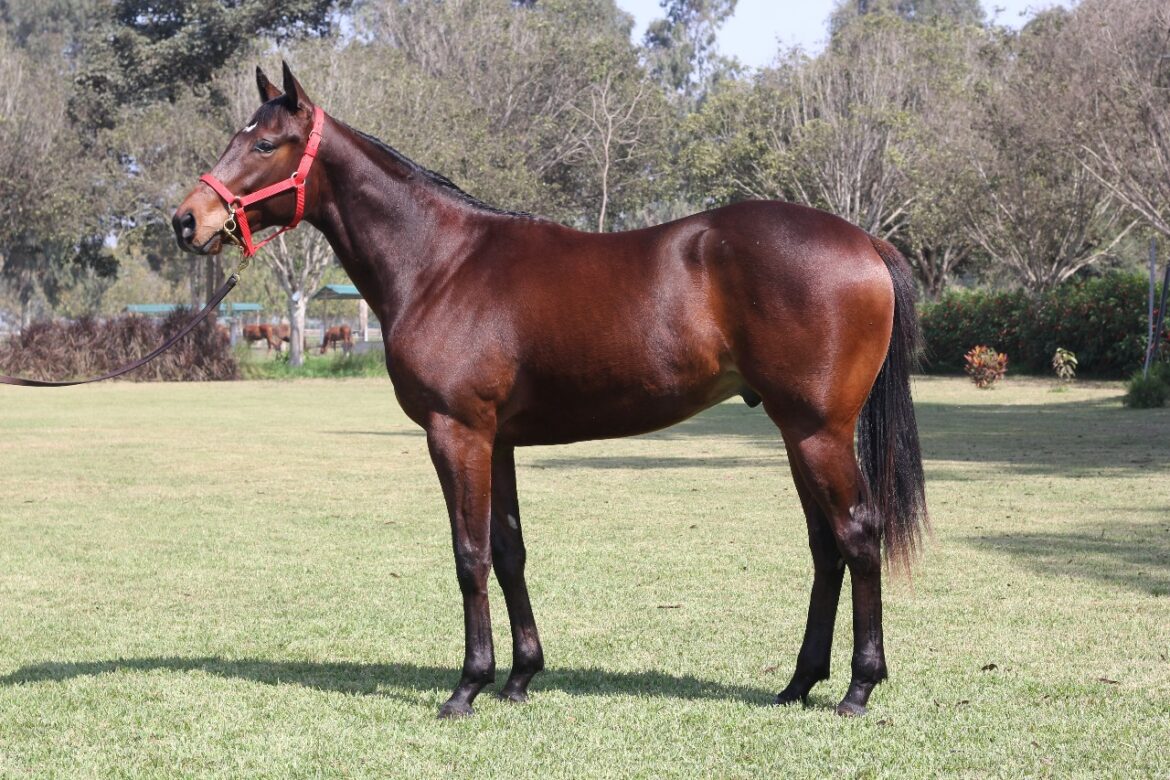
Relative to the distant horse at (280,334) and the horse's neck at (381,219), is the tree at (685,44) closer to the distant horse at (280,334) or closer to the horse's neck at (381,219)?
the distant horse at (280,334)

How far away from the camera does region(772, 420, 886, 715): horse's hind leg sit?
16.8 ft

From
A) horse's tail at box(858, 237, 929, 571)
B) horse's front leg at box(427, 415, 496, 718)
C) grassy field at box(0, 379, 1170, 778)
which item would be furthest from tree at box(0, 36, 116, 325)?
horse's tail at box(858, 237, 929, 571)

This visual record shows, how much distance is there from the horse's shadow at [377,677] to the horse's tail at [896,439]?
36.0 inches

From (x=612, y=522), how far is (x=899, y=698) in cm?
553

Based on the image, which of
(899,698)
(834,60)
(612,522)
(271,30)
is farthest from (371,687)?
(271,30)

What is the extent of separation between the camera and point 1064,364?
3209cm

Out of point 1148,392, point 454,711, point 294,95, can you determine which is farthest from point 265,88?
point 1148,392

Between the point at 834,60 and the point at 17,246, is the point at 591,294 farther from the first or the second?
the point at 17,246

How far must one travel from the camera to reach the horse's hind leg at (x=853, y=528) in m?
5.11

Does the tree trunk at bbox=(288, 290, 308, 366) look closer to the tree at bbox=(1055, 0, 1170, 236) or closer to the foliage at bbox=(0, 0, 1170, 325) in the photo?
the foliage at bbox=(0, 0, 1170, 325)

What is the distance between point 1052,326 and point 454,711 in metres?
32.4

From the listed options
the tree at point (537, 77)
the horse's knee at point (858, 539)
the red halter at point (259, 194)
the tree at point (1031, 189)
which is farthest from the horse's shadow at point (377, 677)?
the tree at point (537, 77)

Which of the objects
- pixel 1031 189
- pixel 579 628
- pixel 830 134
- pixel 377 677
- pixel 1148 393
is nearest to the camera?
pixel 377 677

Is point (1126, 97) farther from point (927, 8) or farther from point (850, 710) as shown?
point (927, 8)
